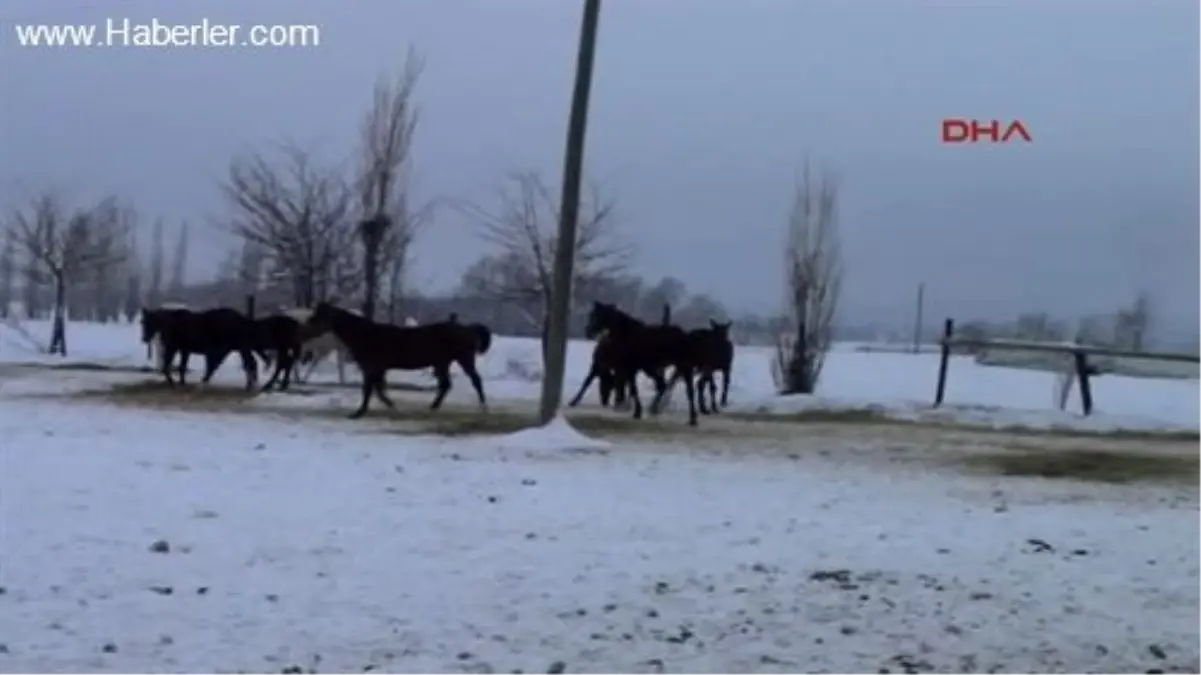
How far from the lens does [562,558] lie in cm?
921

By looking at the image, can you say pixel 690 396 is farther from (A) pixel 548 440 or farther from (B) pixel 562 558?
(B) pixel 562 558

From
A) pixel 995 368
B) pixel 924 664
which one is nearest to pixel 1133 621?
pixel 924 664

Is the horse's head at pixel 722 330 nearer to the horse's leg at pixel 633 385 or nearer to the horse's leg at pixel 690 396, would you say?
the horse's leg at pixel 633 385

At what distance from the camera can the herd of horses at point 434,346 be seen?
70.2 ft

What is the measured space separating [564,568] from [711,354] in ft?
47.4

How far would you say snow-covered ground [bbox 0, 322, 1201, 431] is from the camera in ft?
87.4

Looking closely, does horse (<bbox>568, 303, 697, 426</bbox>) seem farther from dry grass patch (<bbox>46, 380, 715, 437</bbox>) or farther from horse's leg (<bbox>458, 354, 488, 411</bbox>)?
horse's leg (<bbox>458, 354, 488, 411</bbox>)

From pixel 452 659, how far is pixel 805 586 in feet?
7.93

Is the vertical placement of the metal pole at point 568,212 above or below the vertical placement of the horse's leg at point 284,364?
above

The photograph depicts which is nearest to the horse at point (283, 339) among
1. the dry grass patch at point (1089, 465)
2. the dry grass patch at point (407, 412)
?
the dry grass patch at point (407, 412)

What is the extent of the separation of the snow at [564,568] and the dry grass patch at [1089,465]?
1158 mm

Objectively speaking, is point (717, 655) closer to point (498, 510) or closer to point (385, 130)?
point (498, 510)

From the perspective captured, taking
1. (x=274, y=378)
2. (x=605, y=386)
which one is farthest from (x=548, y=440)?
(x=274, y=378)

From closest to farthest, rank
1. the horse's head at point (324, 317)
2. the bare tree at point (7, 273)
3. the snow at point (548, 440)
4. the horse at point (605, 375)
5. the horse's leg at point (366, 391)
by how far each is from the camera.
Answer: the snow at point (548, 440) → the horse's leg at point (366, 391) → the horse's head at point (324, 317) → the horse at point (605, 375) → the bare tree at point (7, 273)
